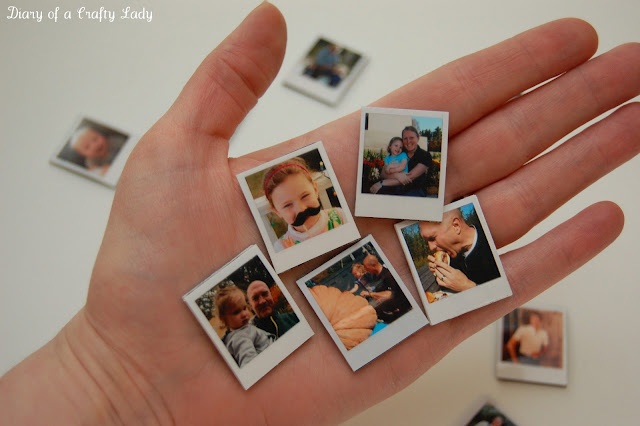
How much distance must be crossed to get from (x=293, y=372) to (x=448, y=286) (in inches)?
24.1

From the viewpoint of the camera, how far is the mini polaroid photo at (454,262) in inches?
80.5

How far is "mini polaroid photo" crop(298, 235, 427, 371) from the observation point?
199 cm

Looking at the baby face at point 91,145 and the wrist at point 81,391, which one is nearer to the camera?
the wrist at point 81,391

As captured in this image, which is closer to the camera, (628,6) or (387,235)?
(387,235)

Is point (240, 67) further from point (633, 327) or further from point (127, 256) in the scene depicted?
point (633, 327)

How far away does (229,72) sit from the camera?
2.04 metres

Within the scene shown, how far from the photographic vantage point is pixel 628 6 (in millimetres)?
3369

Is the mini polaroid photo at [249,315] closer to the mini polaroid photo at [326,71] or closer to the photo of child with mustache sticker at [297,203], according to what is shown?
the photo of child with mustache sticker at [297,203]

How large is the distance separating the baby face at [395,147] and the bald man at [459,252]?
28 cm

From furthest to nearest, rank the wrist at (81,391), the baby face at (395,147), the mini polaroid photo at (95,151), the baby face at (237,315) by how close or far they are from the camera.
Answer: the mini polaroid photo at (95,151) < the baby face at (395,147) < the baby face at (237,315) < the wrist at (81,391)

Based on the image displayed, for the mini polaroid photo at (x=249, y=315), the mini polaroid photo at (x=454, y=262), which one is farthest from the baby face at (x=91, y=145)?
the mini polaroid photo at (x=454, y=262)

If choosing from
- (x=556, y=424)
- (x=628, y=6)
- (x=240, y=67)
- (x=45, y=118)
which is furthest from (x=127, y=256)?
(x=628, y=6)

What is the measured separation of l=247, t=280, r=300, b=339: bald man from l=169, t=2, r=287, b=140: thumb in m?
0.58

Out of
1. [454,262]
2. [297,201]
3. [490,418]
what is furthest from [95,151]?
[490,418]
